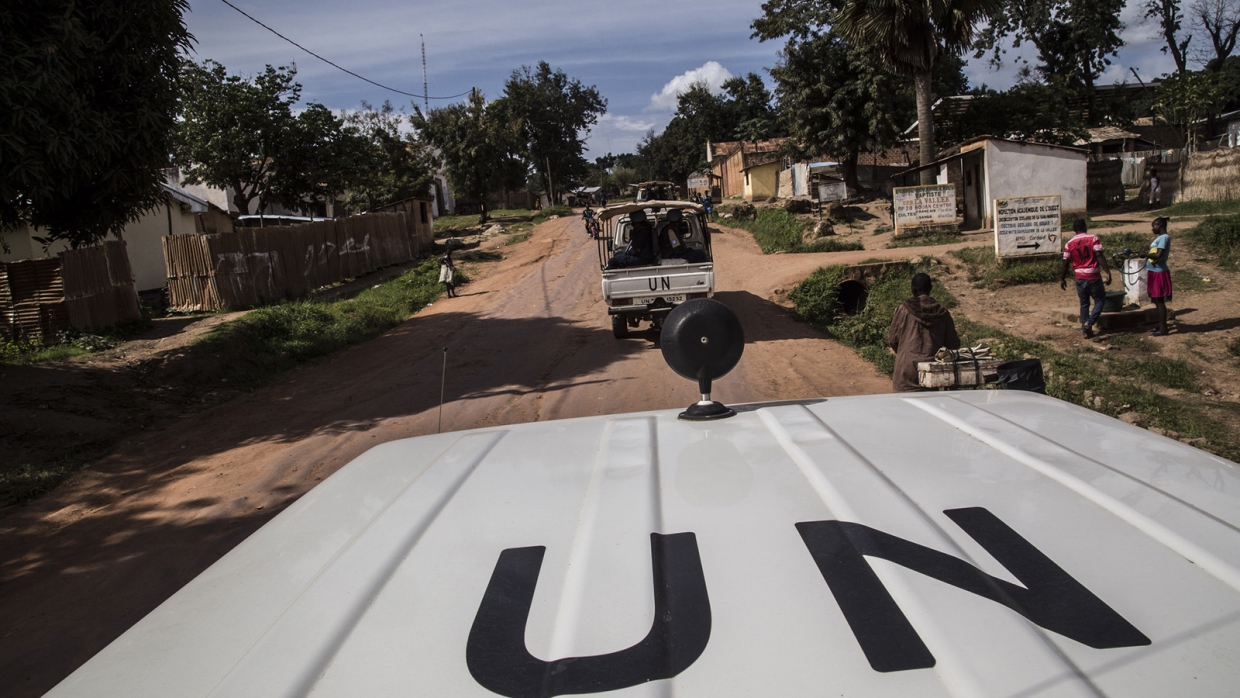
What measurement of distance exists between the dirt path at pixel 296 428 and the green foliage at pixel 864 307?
52cm

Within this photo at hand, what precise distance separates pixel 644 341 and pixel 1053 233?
A: 29.7 ft

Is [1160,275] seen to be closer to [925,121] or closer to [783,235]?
[925,121]

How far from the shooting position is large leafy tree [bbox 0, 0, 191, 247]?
9148 mm

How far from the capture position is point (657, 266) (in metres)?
12.4

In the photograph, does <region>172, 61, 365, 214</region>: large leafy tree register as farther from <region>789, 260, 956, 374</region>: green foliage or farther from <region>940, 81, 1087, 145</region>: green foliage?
<region>940, 81, 1087, 145</region>: green foliage

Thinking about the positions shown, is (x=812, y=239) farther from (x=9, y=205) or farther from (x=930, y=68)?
(x=9, y=205)

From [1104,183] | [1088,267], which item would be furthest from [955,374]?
[1104,183]

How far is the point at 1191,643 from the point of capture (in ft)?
3.78

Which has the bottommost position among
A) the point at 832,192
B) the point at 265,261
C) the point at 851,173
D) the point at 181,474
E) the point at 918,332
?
the point at 181,474

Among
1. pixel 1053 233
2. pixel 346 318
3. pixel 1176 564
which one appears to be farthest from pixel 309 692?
pixel 1053 233

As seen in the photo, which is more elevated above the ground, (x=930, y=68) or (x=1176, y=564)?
(x=930, y=68)

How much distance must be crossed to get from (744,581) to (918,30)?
2452cm

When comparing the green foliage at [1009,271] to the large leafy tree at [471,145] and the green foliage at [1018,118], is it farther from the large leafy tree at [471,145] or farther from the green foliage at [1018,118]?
the large leafy tree at [471,145]

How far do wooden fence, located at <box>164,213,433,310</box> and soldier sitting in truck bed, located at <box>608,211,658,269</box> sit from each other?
10796 millimetres
